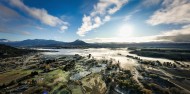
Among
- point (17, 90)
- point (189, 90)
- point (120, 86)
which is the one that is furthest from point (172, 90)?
point (17, 90)

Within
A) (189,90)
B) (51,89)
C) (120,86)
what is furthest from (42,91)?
(189,90)

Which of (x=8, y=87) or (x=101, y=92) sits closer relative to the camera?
(x=101, y=92)

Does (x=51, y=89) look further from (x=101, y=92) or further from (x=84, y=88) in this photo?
(x=101, y=92)

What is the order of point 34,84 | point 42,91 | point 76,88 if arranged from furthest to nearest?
point 34,84 < point 76,88 < point 42,91

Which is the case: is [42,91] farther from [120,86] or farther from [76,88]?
[120,86]

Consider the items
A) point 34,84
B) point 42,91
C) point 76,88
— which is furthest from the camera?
point 34,84

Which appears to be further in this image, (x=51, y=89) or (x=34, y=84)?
(x=34, y=84)

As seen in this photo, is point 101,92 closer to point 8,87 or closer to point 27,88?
point 27,88

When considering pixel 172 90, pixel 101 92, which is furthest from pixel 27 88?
pixel 172 90
